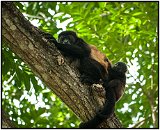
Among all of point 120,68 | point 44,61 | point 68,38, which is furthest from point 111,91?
point 68,38

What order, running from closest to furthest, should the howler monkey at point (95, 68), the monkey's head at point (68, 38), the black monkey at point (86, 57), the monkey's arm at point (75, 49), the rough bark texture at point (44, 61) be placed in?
1. the rough bark texture at point (44, 61)
2. the howler monkey at point (95, 68)
3. the black monkey at point (86, 57)
4. the monkey's arm at point (75, 49)
5. the monkey's head at point (68, 38)

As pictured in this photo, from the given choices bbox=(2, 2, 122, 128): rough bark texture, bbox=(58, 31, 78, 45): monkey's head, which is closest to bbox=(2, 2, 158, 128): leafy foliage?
bbox=(58, 31, 78, 45): monkey's head

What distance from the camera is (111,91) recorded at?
19.5ft

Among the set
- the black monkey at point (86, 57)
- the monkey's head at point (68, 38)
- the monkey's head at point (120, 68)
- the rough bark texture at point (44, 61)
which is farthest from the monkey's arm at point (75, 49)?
the rough bark texture at point (44, 61)

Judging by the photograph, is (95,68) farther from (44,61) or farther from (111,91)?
(44,61)

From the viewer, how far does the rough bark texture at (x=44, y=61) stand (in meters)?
5.04

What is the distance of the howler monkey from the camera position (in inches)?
224

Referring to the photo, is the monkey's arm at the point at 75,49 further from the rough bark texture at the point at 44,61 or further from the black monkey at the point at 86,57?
the rough bark texture at the point at 44,61

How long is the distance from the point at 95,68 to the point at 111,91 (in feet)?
2.71

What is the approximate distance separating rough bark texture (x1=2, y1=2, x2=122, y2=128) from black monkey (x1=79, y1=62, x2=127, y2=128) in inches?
4.9

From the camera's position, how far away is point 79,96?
5.15 m

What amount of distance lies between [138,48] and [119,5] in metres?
1.41

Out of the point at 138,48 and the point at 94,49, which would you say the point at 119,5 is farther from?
the point at 94,49

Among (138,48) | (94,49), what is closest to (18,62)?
(94,49)
